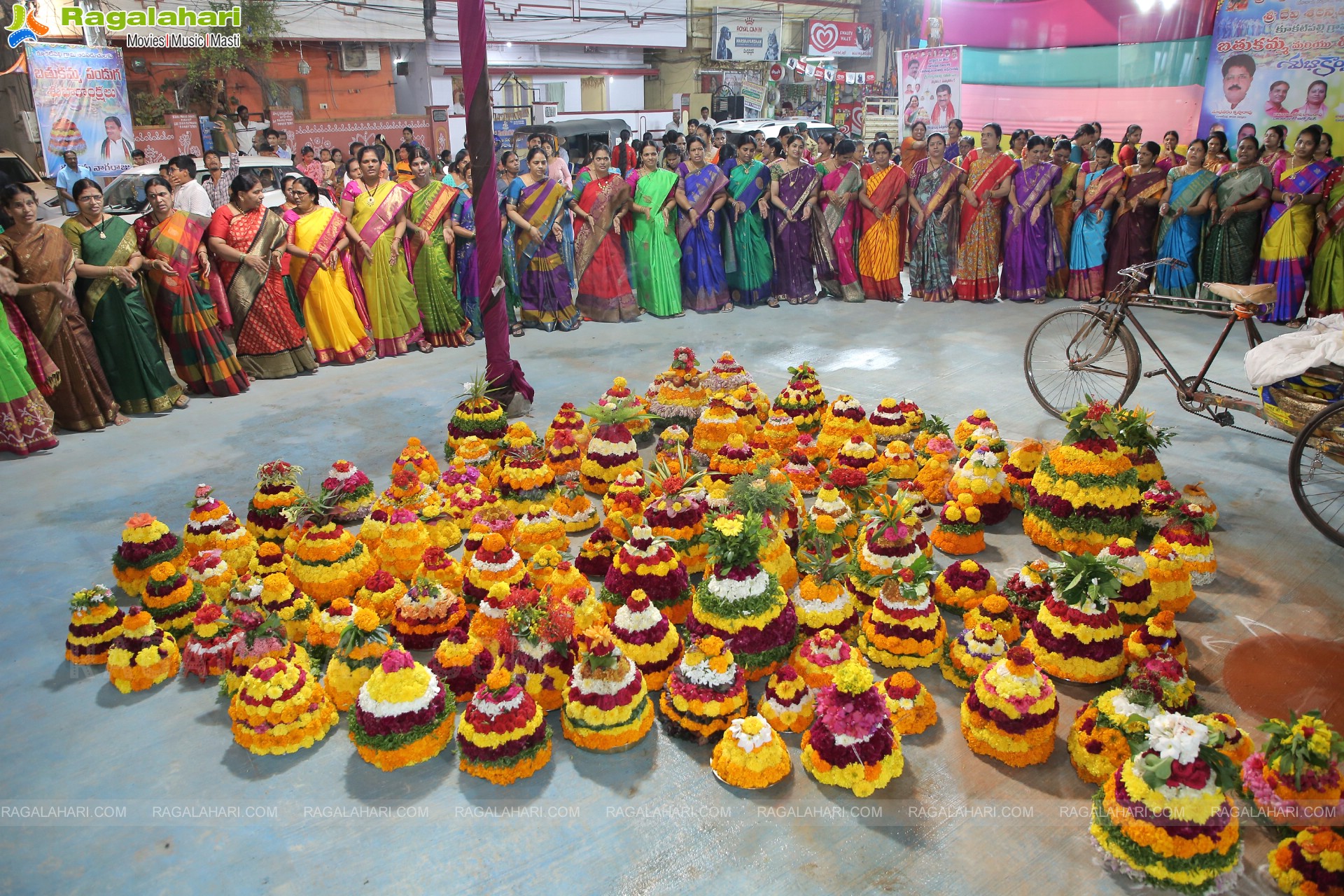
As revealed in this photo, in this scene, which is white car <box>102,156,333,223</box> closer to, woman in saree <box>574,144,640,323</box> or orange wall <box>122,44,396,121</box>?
woman in saree <box>574,144,640,323</box>

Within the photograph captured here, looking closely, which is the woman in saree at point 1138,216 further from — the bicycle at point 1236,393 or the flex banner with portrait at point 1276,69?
the bicycle at point 1236,393

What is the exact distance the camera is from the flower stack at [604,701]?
115 inches

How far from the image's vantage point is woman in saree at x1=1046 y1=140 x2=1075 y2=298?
8539 mm

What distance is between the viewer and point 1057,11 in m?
12.6

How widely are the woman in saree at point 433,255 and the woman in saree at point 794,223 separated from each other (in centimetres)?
325

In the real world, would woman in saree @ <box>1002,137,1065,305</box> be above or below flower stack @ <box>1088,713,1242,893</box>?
above

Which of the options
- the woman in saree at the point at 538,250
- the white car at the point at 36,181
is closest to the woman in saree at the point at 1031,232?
the woman in saree at the point at 538,250

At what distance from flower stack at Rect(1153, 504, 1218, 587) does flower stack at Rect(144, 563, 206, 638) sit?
4.01 metres

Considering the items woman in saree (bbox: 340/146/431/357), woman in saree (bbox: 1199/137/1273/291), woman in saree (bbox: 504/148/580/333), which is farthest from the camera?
woman in saree (bbox: 504/148/580/333)

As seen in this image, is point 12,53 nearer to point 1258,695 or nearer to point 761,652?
point 761,652

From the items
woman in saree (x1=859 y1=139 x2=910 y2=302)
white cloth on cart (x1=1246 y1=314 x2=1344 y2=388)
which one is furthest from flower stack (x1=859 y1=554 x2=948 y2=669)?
woman in saree (x1=859 y1=139 x2=910 y2=302)

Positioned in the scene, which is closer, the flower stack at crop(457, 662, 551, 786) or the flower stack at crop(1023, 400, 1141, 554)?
the flower stack at crop(457, 662, 551, 786)

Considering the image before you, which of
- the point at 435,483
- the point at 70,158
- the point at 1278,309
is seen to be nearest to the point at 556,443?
the point at 435,483

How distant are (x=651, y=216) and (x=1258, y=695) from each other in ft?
21.6
